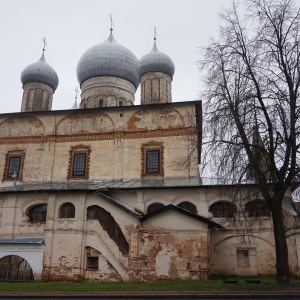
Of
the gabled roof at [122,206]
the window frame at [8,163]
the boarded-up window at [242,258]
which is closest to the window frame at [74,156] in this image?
the window frame at [8,163]

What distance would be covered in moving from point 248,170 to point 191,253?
17.8 ft

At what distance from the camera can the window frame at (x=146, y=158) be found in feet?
69.3

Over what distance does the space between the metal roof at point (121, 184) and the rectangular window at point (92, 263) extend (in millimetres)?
3359

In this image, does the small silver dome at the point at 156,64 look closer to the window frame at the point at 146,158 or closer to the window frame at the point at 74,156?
the window frame at the point at 146,158

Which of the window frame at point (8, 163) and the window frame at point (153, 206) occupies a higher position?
the window frame at point (8, 163)

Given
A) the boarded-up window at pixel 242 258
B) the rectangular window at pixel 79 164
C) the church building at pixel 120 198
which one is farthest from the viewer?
the rectangular window at pixel 79 164

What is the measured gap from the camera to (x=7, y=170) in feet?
74.6

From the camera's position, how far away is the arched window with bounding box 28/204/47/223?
62.1ft

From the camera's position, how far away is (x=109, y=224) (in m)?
17.2

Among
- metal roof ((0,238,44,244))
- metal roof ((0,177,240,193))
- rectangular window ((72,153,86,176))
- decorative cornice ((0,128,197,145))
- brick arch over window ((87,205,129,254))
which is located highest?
decorative cornice ((0,128,197,145))

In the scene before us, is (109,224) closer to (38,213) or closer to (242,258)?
(38,213)

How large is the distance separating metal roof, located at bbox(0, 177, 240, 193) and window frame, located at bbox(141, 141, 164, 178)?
1.26 feet

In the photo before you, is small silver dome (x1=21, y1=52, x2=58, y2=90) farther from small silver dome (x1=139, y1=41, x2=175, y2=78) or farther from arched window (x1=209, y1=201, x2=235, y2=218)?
arched window (x1=209, y1=201, x2=235, y2=218)

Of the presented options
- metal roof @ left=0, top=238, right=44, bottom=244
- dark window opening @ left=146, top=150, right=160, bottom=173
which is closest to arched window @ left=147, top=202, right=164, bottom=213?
dark window opening @ left=146, top=150, right=160, bottom=173
